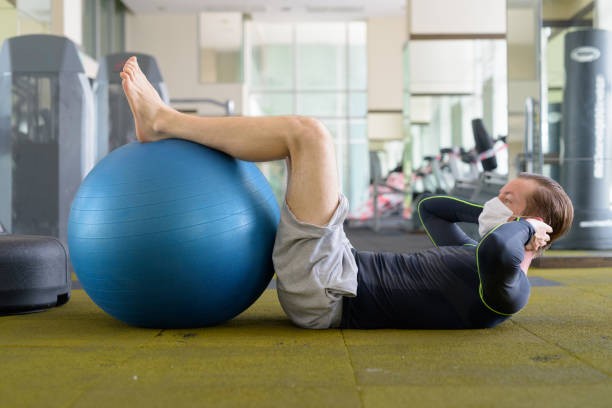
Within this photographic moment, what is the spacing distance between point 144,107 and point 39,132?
2.21m

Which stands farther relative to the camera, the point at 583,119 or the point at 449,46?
the point at 449,46

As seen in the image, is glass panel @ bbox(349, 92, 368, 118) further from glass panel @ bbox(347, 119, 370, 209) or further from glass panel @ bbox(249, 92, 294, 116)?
glass panel @ bbox(249, 92, 294, 116)

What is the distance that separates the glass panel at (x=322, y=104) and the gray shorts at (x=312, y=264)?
11583 mm

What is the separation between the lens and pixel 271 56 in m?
13.3

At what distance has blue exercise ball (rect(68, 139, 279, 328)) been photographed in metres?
1.66

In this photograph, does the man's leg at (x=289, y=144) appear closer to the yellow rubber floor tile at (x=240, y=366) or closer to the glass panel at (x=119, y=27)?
the yellow rubber floor tile at (x=240, y=366)

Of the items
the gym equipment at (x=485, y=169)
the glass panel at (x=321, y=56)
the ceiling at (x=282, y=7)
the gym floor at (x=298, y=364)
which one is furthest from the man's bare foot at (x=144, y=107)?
the glass panel at (x=321, y=56)

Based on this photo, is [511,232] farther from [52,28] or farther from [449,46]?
[52,28]

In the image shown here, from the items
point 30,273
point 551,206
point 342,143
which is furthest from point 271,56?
point 551,206

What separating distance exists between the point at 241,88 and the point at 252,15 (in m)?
1.66

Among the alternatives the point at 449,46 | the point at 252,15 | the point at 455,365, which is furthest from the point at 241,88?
the point at 455,365

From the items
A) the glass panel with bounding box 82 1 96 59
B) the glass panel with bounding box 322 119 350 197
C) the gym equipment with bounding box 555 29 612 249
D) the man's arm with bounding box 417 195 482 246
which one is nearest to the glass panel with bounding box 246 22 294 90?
the glass panel with bounding box 322 119 350 197

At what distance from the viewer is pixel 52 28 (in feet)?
27.8

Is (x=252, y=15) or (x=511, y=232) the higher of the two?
(x=252, y=15)
